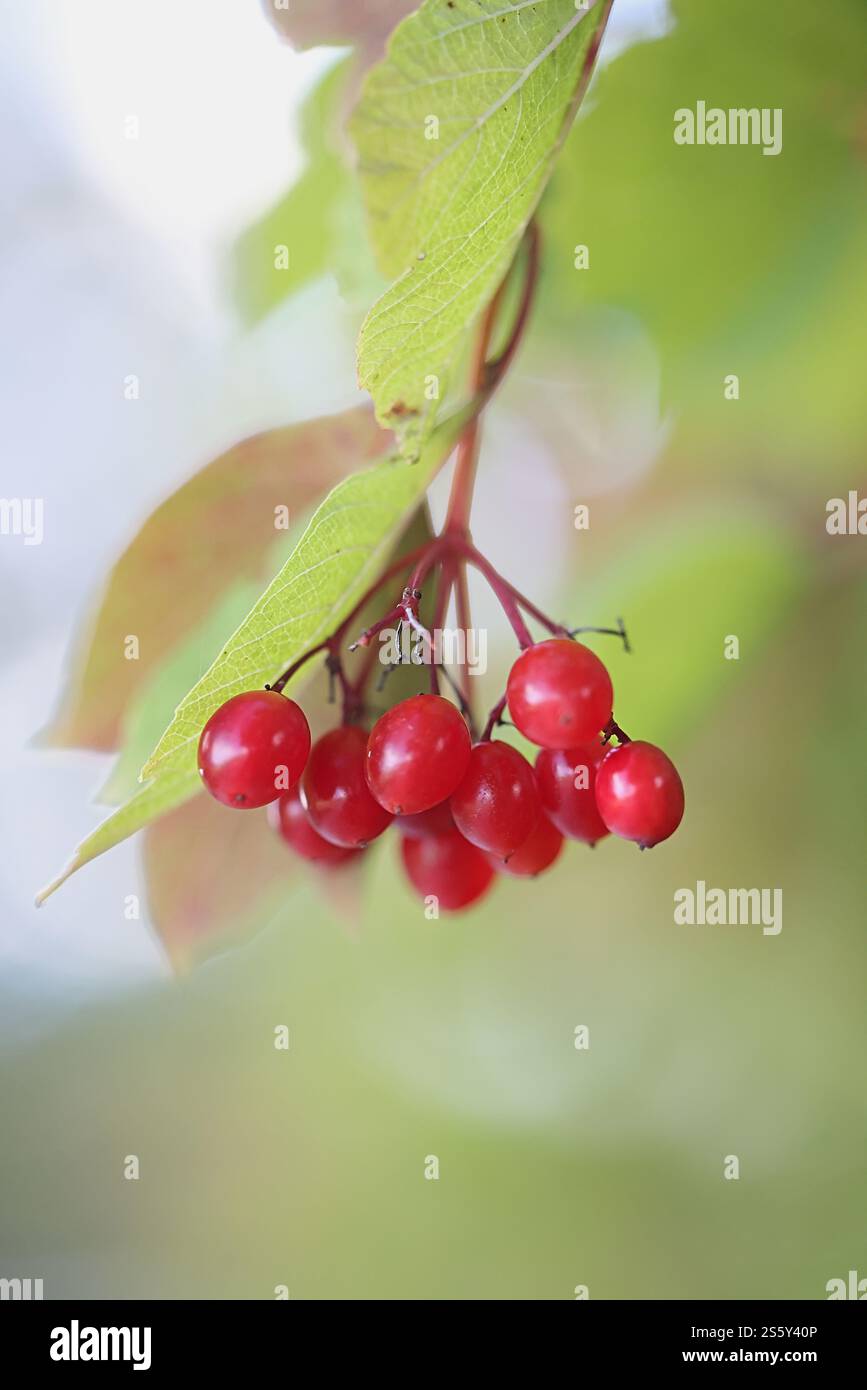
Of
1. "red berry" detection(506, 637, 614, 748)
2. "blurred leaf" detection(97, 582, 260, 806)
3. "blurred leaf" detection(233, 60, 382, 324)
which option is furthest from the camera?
"blurred leaf" detection(233, 60, 382, 324)

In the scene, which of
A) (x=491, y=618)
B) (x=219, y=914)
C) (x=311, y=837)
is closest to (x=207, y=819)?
(x=219, y=914)

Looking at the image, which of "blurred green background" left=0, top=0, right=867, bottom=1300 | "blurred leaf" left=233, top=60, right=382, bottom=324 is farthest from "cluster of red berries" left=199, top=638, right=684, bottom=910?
"blurred leaf" left=233, top=60, right=382, bottom=324

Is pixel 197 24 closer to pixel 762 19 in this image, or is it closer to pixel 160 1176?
pixel 762 19

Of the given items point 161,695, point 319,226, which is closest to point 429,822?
point 161,695

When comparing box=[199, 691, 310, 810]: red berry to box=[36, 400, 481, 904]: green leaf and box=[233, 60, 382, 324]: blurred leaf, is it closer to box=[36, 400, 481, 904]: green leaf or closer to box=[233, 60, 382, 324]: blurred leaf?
box=[36, 400, 481, 904]: green leaf

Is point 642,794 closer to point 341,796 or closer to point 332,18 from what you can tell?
point 341,796
